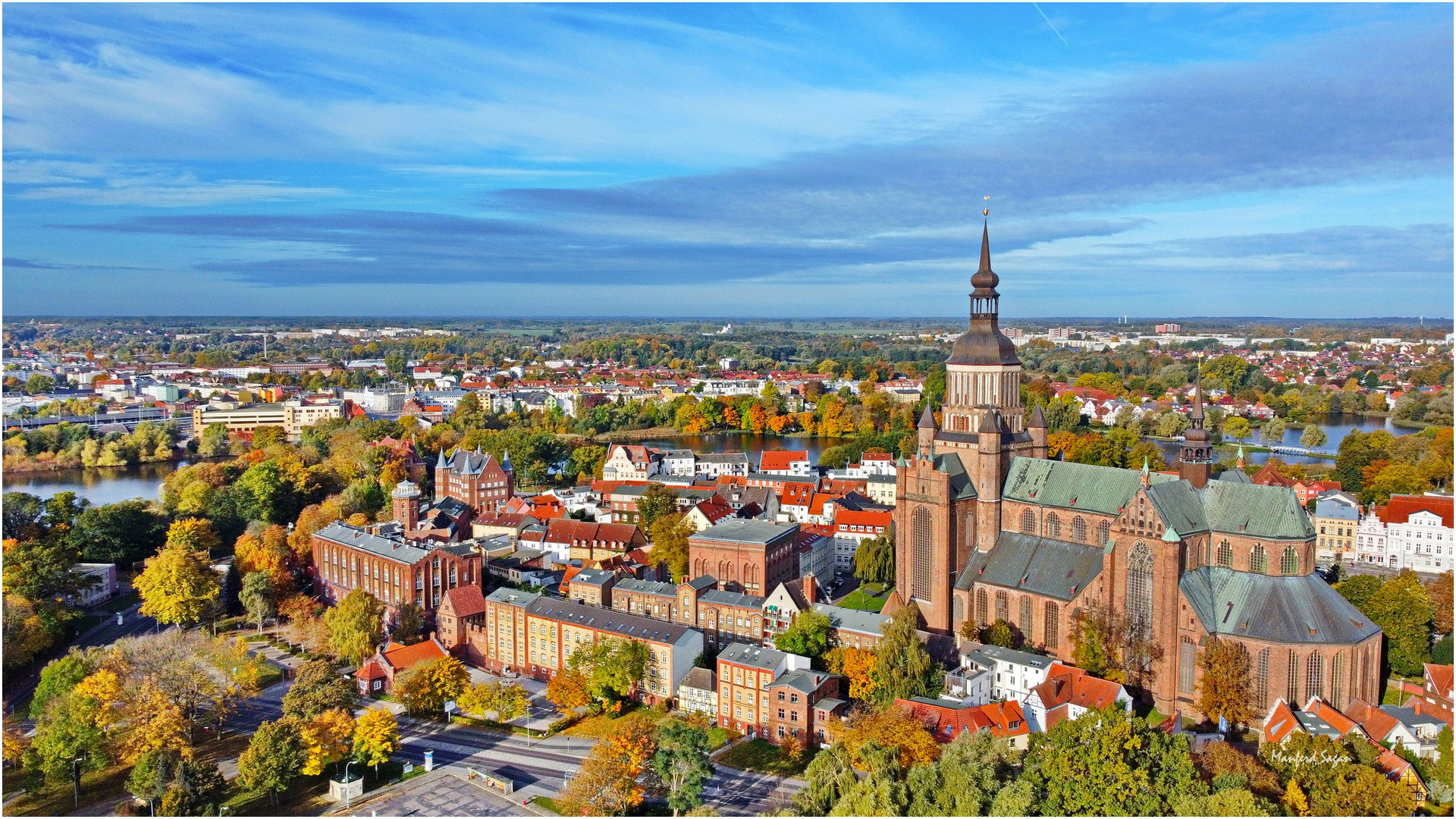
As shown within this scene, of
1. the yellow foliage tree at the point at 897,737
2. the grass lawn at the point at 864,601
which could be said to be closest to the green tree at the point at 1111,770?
the yellow foliage tree at the point at 897,737

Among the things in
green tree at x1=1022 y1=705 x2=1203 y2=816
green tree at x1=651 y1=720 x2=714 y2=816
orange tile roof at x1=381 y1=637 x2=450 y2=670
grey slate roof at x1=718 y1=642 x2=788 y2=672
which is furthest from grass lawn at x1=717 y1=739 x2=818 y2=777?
orange tile roof at x1=381 y1=637 x2=450 y2=670

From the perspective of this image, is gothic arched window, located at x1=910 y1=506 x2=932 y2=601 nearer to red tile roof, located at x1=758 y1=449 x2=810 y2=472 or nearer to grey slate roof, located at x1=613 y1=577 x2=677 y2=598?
grey slate roof, located at x1=613 y1=577 x2=677 y2=598

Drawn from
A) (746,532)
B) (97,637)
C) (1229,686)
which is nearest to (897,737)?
(1229,686)

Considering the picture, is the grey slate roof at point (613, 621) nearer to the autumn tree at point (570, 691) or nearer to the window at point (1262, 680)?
the autumn tree at point (570, 691)

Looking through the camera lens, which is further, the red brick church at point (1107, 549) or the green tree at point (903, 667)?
the green tree at point (903, 667)

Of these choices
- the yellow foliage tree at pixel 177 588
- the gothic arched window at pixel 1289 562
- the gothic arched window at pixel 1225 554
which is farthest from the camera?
the yellow foliage tree at pixel 177 588

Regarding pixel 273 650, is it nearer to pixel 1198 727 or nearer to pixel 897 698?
pixel 897 698

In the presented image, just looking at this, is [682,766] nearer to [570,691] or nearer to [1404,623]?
[570,691]
